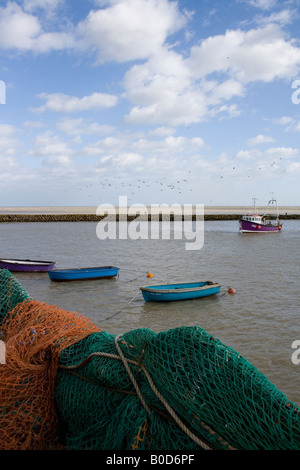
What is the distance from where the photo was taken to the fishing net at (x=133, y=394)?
2559 millimetres

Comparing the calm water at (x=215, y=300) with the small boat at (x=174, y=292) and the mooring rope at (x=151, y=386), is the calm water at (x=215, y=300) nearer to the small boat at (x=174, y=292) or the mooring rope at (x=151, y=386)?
the small boat at (x=174, y=292)

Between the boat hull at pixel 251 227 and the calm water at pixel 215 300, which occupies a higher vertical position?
the boat hull at pixel 251 227

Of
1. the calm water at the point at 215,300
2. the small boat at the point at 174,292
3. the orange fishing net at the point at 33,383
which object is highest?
the orange fishing net at the point at 33,383

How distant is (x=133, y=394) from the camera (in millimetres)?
3141

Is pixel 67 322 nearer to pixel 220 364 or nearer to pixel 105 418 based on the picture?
pixel 105 418

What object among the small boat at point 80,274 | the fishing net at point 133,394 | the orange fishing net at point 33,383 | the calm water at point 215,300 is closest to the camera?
the fishing net at point 133,394

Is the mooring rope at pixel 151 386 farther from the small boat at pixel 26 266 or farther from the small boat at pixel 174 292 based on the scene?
the small boat at pixel 26 266

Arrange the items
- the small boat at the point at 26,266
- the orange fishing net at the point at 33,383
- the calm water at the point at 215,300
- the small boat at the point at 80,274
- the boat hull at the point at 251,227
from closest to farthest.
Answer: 1. the orange fishing net at the point at 33,383
2. the calm water at the point at 215,300
3. the small boat at the point at 80,274
4. the small boat at the point at 26,266
5. the boat hull at the point at 251,227

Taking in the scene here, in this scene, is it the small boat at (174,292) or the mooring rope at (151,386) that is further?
the small boat at (174,292)

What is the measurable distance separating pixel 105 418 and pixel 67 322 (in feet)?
4.58

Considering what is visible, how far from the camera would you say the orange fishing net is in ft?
11.5

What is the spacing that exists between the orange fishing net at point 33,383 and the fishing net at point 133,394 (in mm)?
10

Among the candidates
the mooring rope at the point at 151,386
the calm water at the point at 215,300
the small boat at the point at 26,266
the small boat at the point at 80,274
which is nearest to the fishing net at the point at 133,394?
the mooring rope at the point at 151,386
